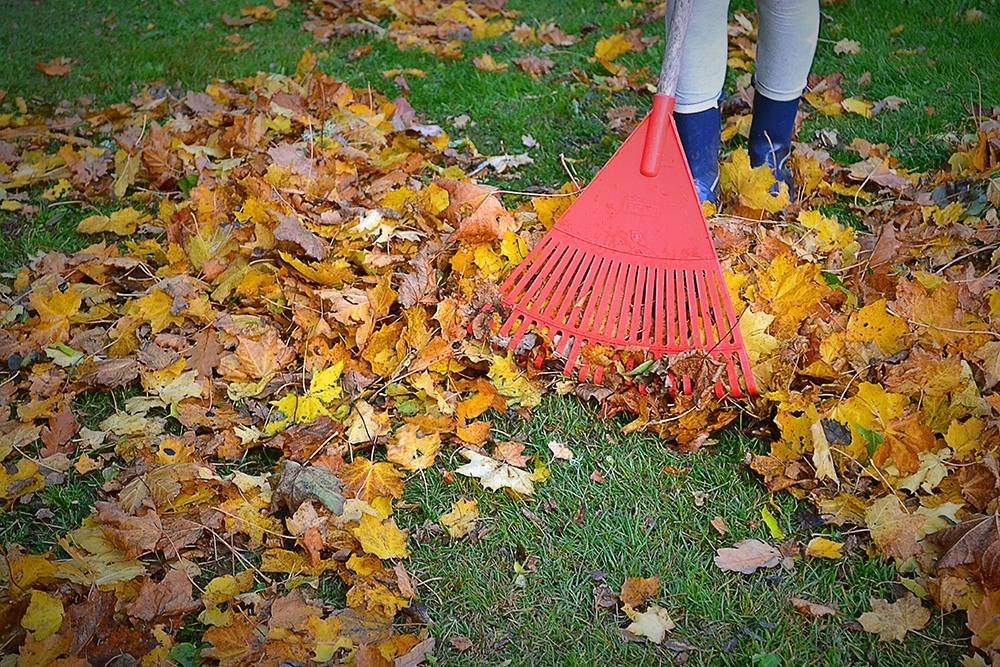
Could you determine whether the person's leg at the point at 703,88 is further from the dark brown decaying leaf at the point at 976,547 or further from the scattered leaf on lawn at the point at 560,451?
the dark brown decaying leaf at the point at 976,547

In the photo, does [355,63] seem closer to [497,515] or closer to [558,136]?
[558,136]

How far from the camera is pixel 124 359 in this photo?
1947 mm

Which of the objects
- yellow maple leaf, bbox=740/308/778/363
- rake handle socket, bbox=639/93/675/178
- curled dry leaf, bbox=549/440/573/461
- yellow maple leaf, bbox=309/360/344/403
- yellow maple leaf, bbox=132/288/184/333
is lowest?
curled dry leaf, bbox=549/440/573/461

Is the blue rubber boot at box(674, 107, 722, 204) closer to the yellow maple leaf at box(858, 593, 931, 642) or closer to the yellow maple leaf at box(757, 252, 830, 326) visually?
the yellow maple leaf at box(757, 252, 830, 326)

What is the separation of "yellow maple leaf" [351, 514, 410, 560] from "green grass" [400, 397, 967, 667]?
0.06m

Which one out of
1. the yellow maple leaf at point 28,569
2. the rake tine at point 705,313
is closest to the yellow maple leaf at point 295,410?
the yellow maple leaf at point 28,569

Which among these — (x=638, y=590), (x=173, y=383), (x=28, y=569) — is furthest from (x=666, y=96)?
(x=28, y=569)

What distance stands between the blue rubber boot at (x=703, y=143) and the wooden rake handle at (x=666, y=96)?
1.11ft

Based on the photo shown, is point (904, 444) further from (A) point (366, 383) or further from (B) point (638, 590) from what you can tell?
(A) point (366, 383)

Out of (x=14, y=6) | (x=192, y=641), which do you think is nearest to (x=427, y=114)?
(x=192, y=641)

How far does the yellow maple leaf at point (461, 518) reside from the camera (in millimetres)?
→ 1590

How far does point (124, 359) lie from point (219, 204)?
0.62m

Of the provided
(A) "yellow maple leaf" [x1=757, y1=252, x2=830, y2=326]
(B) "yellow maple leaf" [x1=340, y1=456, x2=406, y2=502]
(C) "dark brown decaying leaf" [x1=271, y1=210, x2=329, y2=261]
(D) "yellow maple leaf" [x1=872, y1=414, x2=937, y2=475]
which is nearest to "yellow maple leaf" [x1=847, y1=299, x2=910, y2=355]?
(A) "yellow maple leaf" [x1=757, y1=252, x2=830, y2=326]

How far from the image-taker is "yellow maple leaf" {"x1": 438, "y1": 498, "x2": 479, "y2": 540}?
1.59 meters
